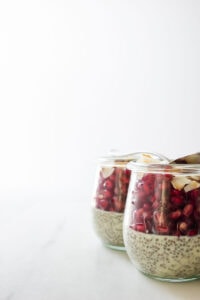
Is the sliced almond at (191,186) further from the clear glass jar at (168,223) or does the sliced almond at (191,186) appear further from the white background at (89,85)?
the white background at (89,85)

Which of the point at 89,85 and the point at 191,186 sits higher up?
the point at 89,85

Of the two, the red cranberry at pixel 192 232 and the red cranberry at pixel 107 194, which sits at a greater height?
the red cranberry at pixel 107 194

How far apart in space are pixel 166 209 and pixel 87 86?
139 centimetres

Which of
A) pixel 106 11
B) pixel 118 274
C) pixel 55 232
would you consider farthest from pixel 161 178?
pixel 106 11

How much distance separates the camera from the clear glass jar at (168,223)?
0.63m

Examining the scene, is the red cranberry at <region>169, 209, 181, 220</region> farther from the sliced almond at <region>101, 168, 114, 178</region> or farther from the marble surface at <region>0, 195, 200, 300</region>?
the sliced almond at <region>101, 168, 114, 178</region>

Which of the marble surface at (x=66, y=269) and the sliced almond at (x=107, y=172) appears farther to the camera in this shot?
the sliced almond at (x=107, y=172)

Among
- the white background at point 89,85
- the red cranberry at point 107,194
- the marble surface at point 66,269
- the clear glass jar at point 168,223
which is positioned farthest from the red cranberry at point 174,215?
the white background at point 89,85

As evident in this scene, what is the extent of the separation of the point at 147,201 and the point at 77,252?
24cm

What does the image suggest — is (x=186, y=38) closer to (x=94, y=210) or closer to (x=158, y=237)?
(x=94, y=210)

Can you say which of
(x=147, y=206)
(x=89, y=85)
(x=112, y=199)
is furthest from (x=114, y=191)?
(x=89, y=85)

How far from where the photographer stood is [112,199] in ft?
2.68

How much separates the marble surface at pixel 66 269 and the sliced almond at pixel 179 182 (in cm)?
15

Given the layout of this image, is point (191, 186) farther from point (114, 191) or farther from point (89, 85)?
point (89, 85)
